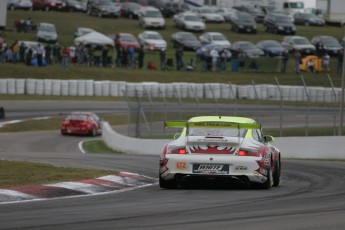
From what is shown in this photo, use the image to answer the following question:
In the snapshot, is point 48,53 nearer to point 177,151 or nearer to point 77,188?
point 177,151

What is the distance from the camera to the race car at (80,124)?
141ft

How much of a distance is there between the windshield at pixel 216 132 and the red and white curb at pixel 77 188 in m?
1.12

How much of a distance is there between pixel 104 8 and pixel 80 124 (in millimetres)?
29538

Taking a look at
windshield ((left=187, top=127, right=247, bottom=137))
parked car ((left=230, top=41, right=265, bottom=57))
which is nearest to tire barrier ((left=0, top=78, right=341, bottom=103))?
parked car ((left=230, top=41, right=265, bottom=57))

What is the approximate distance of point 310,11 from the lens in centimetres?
8338

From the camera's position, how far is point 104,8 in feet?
236

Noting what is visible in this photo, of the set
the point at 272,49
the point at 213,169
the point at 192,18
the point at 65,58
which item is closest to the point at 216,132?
the point at 213,169

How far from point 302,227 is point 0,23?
29.0ft

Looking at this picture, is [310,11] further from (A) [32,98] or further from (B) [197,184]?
(B) [197,184]

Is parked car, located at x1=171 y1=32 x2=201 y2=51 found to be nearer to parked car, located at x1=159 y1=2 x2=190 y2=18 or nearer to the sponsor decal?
parked car, located at x1=159 y1=2 x2=190 y2=18

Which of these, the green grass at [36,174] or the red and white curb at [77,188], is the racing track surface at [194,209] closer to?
the red and white curb at [77,188]

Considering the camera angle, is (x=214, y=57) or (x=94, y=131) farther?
(x=214, y=57)

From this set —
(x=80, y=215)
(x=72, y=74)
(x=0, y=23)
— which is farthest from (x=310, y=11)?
(x=80, y=215)

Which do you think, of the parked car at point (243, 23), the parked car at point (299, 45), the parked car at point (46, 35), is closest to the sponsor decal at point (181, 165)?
the parked car at point (46, 35)
